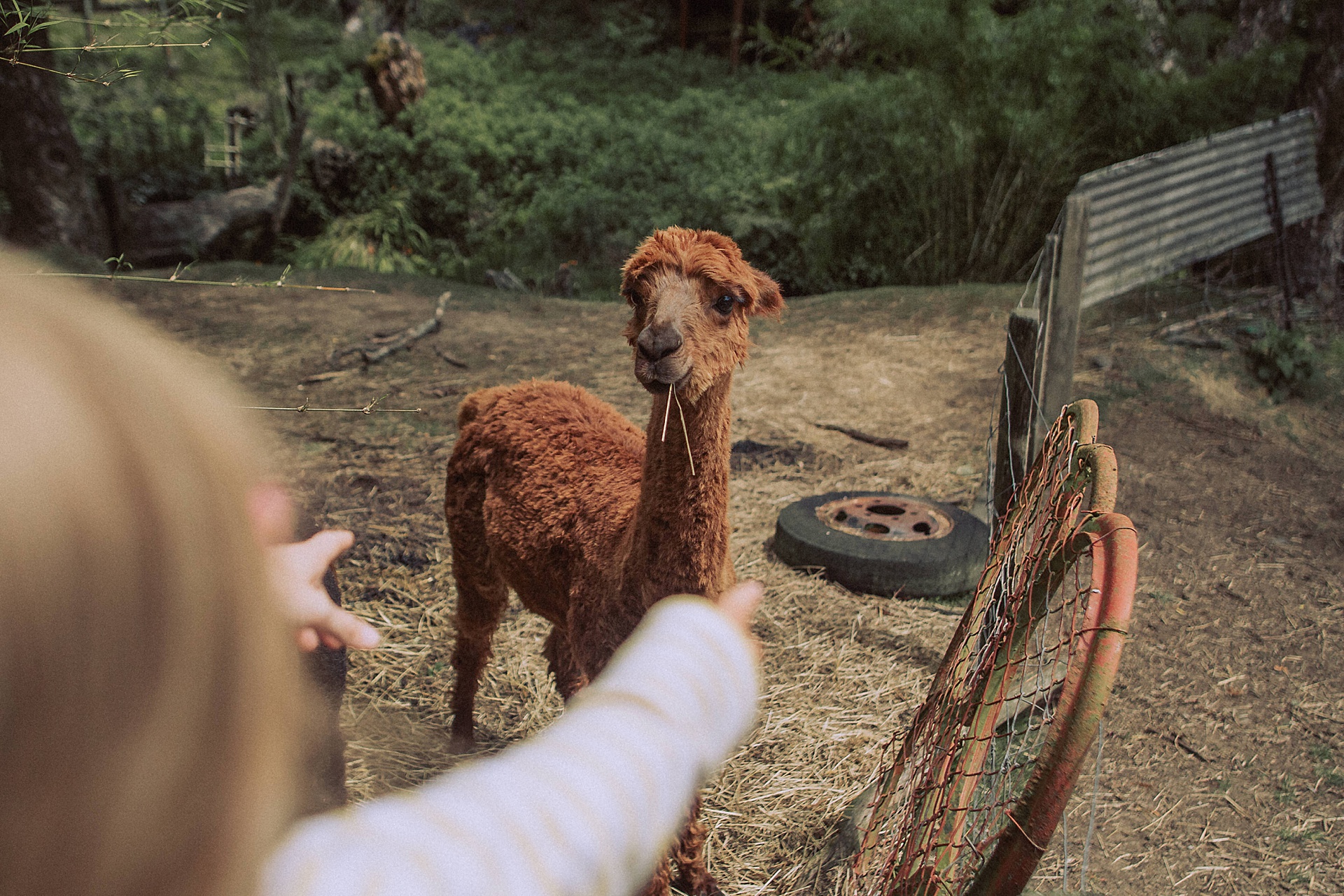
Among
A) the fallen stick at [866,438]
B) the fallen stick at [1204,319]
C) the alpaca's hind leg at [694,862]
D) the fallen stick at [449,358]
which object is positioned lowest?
the alpaca's hind leg at [694,862]

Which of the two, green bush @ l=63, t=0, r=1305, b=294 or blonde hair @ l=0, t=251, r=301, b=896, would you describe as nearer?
blonde hair @ l=0, t=251, r=301, b=896

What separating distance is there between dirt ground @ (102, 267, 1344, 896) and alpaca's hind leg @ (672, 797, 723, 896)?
112 mm

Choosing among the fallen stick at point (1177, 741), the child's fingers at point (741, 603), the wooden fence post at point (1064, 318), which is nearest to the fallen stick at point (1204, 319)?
the wooden fence post at point (1064, 318)

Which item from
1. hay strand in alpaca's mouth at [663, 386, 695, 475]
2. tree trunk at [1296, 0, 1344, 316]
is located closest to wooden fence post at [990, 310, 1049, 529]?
hay strand in alpaca's mouth at [663, 386, 695, 475]

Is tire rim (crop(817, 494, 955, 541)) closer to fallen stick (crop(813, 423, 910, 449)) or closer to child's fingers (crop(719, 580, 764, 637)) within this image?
fallen stick (crop(813, 423, 910, 449))

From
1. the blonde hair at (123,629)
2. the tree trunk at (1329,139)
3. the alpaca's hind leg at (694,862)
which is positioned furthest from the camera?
the tree trunk at (1329,139)

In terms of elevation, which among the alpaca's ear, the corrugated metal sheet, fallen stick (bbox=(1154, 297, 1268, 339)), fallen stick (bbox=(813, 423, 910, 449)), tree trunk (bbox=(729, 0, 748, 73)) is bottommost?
fallen stick (bbox=(813, 423, 910, 449))

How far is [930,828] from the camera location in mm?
1524

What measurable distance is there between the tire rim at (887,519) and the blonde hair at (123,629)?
3.71 meters

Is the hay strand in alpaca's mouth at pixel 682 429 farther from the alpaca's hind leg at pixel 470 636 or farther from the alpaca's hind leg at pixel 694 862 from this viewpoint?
the alpaca's hind leg at pixel 470 636

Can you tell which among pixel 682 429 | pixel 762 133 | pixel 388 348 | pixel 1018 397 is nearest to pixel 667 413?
pixel 682 429

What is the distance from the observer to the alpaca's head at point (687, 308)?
203 centimetres

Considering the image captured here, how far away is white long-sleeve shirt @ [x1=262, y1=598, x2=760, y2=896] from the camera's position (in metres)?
0.68

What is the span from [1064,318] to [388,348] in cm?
517
